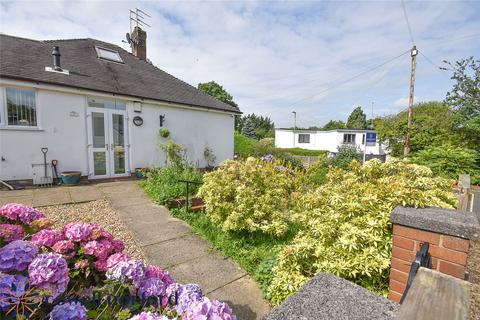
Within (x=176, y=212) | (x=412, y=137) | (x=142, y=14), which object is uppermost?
(x=142, y=14)

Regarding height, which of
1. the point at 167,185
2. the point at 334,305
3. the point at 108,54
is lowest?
the point at 167,185

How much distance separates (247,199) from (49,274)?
3.20 meters

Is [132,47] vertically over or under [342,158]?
over

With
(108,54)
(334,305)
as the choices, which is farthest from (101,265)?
(108,54)

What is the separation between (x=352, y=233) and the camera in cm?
211

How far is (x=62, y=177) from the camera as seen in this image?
7.26 m

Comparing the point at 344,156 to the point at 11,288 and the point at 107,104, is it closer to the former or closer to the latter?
the point at 107,104

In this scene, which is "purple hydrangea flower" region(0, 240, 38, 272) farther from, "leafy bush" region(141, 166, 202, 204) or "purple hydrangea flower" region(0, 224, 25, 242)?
"leafy bush" region(141, 166, 202, 204)

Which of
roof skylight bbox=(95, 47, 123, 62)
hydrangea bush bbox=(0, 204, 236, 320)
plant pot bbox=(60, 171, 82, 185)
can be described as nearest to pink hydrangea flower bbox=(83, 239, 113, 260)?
hydrangea bush bbox=(0, 204, 236, 320)

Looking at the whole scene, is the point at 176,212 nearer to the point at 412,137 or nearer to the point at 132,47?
the point at 132,47

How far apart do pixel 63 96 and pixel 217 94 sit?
34400 mm

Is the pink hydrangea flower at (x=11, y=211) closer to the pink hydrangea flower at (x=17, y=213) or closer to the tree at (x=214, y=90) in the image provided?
the pink hydrangea flower at (x=17, y=213)

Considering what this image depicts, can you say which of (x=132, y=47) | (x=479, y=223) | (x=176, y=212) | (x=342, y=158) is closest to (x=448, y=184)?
(x=479, y=223)

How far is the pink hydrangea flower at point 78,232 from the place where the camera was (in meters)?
1.60
